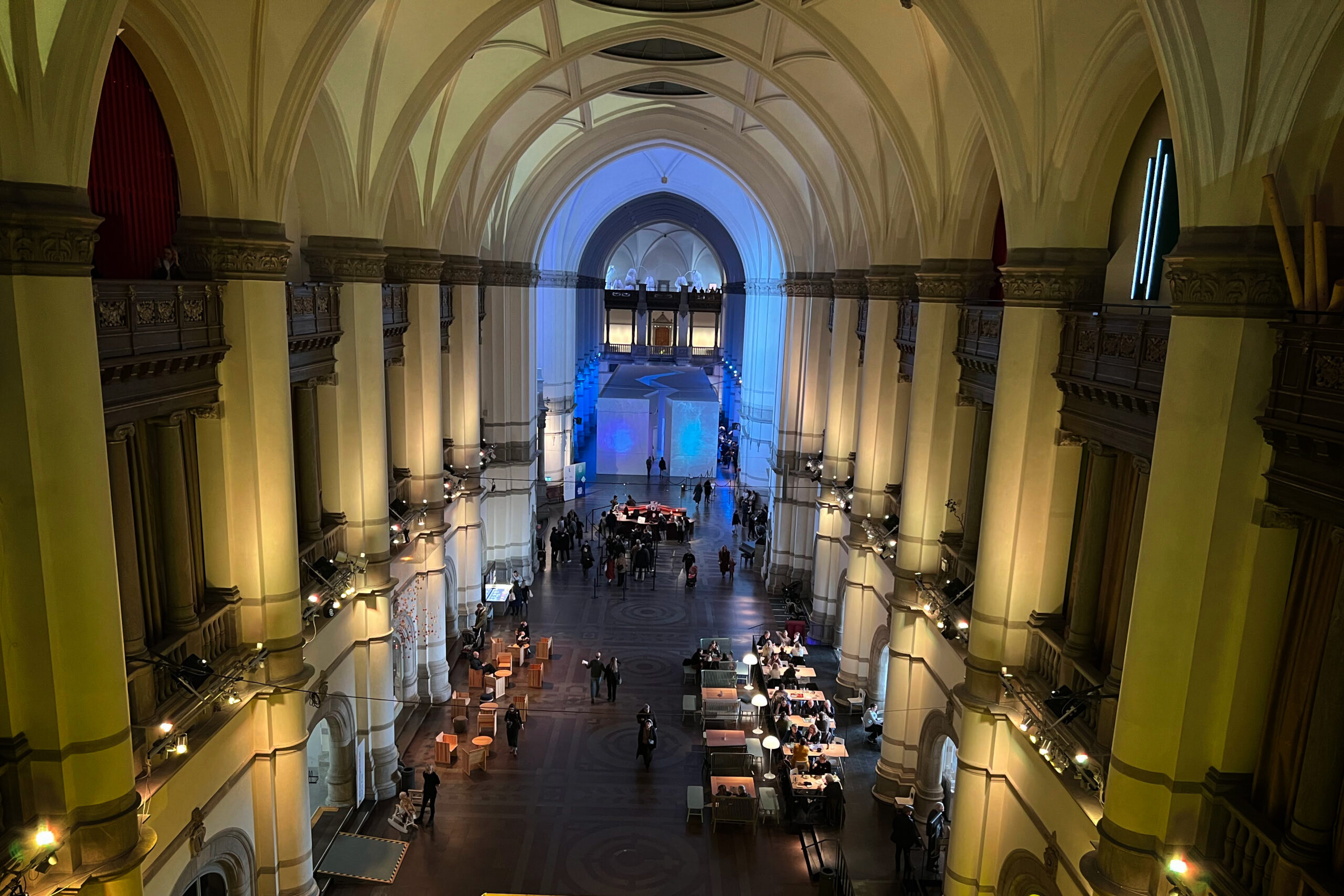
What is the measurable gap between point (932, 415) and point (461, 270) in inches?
427

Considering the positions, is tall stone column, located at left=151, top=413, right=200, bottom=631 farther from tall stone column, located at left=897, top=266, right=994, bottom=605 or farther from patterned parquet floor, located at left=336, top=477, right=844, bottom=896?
tall stone column, located at left=897, top=266, right=994, bottom=605

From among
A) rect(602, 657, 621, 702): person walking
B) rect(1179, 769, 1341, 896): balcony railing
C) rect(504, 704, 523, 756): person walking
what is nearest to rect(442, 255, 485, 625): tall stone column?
rect(602, 657, 621, 702): person walking

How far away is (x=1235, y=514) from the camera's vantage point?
6.27m

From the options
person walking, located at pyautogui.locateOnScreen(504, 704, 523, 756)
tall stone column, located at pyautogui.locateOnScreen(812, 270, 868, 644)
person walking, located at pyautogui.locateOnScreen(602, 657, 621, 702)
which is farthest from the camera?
tall stone column, located at pyautogui.locateOnScreen(812, 270, 868, 644)

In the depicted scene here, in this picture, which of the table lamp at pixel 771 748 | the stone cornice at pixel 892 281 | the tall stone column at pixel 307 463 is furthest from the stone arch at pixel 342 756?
the stone cornice at pixel 892 281

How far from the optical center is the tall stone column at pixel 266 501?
9.07 metres

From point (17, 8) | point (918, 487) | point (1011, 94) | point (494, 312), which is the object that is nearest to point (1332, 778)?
point (1011, 94)

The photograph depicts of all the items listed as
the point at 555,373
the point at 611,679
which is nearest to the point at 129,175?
the point at 611,679

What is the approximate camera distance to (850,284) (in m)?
19.2

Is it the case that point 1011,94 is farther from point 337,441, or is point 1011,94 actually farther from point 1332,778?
point 337,441

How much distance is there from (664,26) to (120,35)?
985 centimetres

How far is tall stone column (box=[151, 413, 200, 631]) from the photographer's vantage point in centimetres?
862

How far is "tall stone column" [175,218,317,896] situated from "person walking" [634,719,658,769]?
18.4 ft

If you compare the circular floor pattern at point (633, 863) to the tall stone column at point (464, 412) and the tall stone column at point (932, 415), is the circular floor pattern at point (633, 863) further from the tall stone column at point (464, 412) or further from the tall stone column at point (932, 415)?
the tall stone column at point (464, 412)
